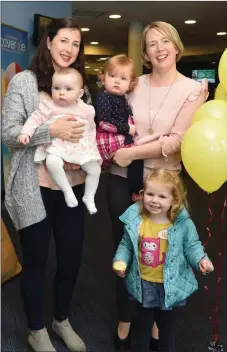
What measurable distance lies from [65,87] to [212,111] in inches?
20.6

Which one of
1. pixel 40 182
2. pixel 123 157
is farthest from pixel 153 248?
pixel 40 182

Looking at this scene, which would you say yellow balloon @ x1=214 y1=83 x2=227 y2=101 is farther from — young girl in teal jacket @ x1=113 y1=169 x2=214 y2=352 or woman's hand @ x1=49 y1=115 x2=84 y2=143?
woman's hand @ x1=49 y1=115 x2=84 y2=143

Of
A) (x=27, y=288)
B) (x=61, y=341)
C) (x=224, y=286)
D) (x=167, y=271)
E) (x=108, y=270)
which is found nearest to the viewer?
(x=167, y=271)

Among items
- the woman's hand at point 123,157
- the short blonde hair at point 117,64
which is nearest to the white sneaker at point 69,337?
the woman's hand at point 123,157

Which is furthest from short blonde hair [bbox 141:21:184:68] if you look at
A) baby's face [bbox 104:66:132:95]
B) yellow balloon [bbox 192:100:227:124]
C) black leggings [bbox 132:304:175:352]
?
black leggings [bbox 132:304:175:352]

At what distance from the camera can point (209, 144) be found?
4.75 ft

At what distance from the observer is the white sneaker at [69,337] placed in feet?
6.10

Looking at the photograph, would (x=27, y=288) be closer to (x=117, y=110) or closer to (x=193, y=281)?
(x=193, y=281)

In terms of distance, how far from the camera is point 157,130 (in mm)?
1617

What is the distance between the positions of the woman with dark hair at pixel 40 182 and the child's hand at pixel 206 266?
0.51 m

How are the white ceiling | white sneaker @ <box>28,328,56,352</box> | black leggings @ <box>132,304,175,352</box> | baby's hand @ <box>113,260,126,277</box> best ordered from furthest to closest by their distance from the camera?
the white ceiling
white sneaker @ <box>28,328,56,352</box>
black leggings @ <box>132,304,175,352</box>
baby's hand @ <box>113,260,126,277</box>

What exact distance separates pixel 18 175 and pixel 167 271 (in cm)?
65

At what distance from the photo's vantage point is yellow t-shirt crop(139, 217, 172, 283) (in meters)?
1.58

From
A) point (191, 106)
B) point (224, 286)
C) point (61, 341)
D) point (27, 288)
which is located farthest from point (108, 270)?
point (191, 106)
